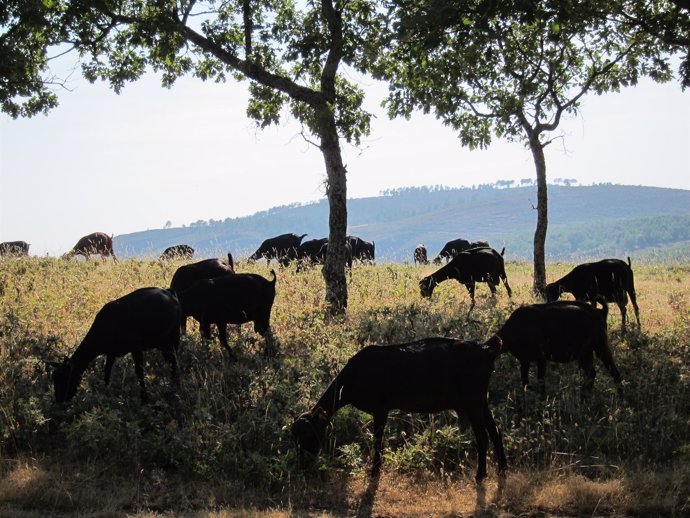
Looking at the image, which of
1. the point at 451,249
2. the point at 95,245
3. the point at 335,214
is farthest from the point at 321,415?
the point at 451,249

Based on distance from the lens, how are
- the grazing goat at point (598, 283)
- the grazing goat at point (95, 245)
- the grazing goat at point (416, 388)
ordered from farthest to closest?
the grazing goat at point (95, 245), the grazing goat at point (598, 283), the grazing goat at point (416, 388)

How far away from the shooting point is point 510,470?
30.3ft

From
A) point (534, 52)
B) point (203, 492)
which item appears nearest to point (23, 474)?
point (203, 492)

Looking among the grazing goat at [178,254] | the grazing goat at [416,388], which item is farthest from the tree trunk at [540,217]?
the grazing goat at [178,254]

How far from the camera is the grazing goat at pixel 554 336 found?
1082 centimetres

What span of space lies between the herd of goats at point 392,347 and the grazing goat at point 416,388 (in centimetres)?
1

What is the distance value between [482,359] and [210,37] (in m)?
11.6

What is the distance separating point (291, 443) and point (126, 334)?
3.07 meters

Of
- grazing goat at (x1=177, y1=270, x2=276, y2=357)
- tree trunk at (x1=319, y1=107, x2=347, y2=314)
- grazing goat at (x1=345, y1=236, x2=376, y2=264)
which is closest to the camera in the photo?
grazing goat at (x1=177, y1=270, x2=276, y2=357)

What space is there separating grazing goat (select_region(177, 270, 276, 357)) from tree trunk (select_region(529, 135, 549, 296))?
30.8ft

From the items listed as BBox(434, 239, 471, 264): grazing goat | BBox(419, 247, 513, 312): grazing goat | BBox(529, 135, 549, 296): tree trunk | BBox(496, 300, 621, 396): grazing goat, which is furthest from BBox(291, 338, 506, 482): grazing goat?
BBox(434, 239, 471, 264): grazing goat

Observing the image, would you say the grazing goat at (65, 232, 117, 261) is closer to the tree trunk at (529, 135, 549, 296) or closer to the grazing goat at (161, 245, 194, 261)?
the grazing goat at (161, 245, 194, 261)

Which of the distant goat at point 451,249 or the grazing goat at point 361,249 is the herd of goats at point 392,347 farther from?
the grazing goat at point 361,249

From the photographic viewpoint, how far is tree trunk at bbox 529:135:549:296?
20.1m
